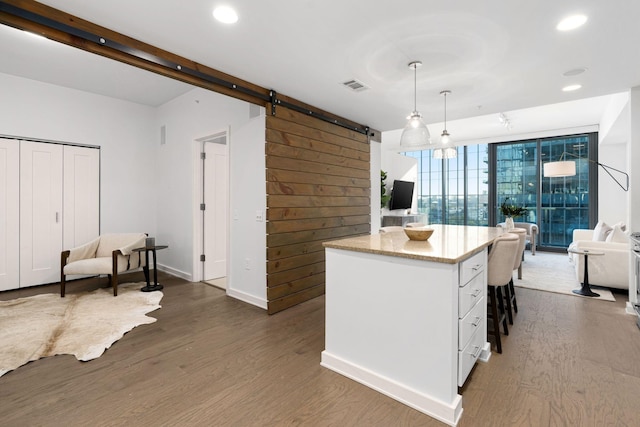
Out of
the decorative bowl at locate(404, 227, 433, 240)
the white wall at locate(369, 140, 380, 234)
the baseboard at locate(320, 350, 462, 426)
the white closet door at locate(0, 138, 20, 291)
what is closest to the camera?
the baseboard at locate(320, 350, 462, 426)

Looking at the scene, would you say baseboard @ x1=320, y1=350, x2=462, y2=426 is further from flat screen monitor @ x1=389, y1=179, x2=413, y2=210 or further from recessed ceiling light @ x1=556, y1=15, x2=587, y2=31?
flat screen monitor @ x1=389, y1=179, x2=413, y2=210

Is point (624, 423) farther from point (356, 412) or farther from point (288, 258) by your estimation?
point (288, 258)

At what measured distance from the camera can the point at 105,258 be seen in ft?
13.8

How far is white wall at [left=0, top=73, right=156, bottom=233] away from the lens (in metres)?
4.27

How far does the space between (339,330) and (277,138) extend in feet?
7.22

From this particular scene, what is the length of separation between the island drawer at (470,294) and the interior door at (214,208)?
145 inches

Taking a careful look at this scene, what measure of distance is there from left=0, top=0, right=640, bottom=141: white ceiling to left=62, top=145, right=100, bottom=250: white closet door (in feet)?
3.92

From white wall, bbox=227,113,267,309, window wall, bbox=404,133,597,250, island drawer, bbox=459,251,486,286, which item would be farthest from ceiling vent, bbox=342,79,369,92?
window wall, bbox=404,133,597,250

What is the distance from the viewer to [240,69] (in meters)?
2.91

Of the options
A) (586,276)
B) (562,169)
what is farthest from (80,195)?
(562,169)

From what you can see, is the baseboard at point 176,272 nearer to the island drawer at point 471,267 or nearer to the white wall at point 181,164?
the white wall at point 181,164

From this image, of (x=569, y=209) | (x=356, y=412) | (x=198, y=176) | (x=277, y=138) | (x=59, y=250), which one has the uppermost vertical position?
(x=277, y=138)

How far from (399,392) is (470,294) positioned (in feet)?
2.58

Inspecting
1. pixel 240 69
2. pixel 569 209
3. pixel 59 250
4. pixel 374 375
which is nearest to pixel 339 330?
pixel 374 375
